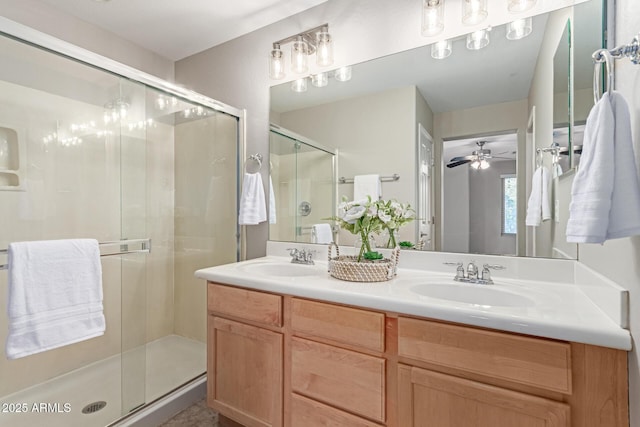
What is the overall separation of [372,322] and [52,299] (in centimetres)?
128

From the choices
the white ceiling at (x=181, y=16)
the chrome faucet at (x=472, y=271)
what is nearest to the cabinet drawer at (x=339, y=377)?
the chrome faucet at (x=472, y=271)

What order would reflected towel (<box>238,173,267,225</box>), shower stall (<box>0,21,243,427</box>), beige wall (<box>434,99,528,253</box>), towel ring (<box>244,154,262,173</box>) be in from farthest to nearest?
towel ring (<box>244,154,262,173</box>)
reflected towel (<box>238,173,267,225</box>)
shower stall (<box>0,21,243,427</box>)
beige wall (<box>434,99,528,253</box>)

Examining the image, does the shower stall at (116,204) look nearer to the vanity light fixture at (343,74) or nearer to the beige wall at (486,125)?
the vanity light fixture at (343,74)

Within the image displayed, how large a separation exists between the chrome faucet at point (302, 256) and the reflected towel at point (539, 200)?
1.11 m

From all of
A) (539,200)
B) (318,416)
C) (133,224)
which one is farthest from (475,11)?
(133,224)

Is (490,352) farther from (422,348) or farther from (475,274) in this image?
A: (475,274)

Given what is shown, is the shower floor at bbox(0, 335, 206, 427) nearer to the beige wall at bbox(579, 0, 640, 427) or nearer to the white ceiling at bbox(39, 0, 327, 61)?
the beige wall at bbox(579, 0, 640, 427)

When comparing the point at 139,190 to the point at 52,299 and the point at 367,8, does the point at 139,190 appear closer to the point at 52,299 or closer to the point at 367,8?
the point at 52,299

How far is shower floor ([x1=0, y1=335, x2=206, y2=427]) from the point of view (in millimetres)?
1622

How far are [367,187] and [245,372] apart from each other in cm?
114

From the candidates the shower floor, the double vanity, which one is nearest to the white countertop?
the double vanity

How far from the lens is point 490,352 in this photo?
0.92 metres

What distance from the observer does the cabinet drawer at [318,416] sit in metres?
1.16

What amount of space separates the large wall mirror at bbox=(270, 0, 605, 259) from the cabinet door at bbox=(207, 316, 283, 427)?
746 millimetres
